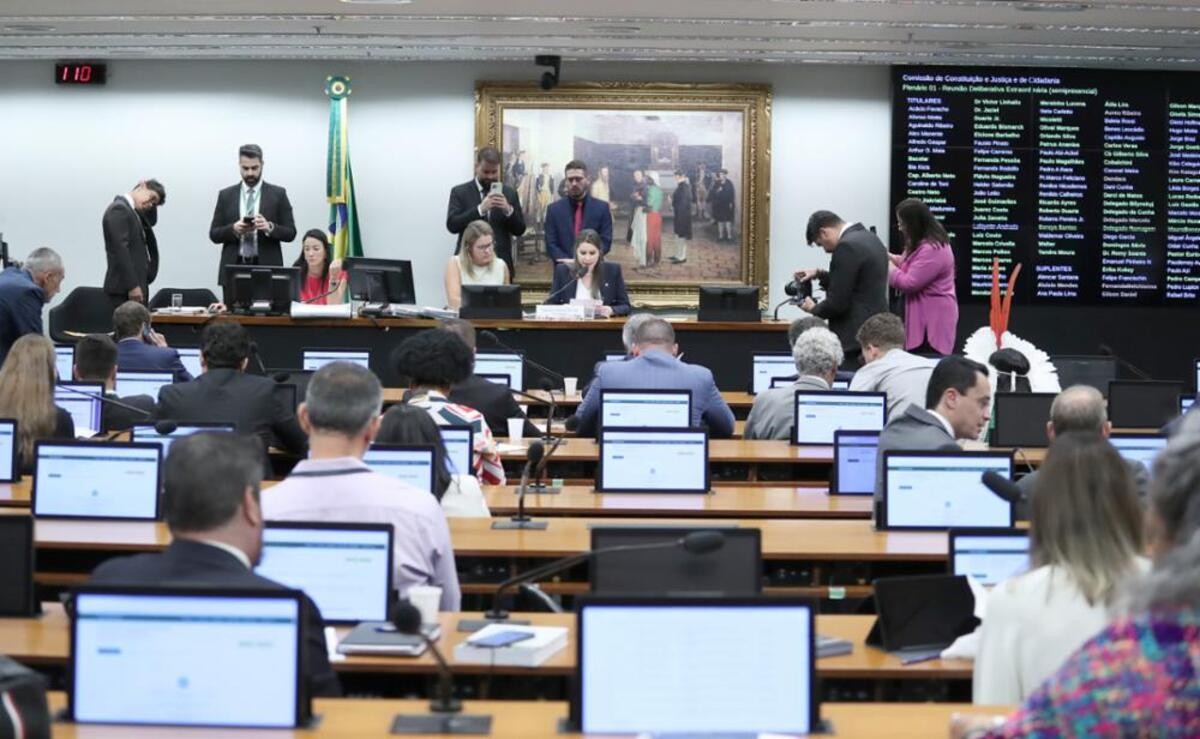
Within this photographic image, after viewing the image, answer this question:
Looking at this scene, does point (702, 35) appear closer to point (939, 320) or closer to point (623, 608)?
point (939, 320)

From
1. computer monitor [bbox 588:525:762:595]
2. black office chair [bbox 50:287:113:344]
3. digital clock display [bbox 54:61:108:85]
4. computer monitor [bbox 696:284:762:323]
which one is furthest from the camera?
digital clock display [bbox 54:61:108:85]

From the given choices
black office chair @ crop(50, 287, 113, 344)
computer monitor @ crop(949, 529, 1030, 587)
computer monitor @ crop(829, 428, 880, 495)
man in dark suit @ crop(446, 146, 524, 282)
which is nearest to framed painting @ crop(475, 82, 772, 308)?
man in dark suit @ crop(446, 146, 524, 282)

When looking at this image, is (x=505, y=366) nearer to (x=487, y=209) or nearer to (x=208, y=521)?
(x=487, y=209)

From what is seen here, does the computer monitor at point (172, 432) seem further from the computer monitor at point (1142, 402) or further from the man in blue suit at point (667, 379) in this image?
the computer monitor at point (1142, 402)

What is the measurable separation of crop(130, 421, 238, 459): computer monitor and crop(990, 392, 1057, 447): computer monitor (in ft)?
12.1

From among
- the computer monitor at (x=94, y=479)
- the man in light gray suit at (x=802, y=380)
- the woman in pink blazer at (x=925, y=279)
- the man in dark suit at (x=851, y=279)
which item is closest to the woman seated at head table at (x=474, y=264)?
the man in dark suit at (x=851, y=279)

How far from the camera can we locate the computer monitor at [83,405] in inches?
306

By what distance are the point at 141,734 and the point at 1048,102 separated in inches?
507

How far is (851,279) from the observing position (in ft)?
36.2

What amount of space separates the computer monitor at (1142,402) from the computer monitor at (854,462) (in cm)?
288

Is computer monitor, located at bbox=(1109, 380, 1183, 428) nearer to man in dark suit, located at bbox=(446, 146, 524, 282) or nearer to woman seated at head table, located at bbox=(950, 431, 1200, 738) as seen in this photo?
man in dark suit, located at bbox=(446, 146, 524, 282)

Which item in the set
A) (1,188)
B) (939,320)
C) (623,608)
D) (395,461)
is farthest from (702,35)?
(623,608)

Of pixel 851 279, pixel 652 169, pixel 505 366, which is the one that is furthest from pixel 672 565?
pixel 652 169

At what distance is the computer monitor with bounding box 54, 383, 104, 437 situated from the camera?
7.76 meters
